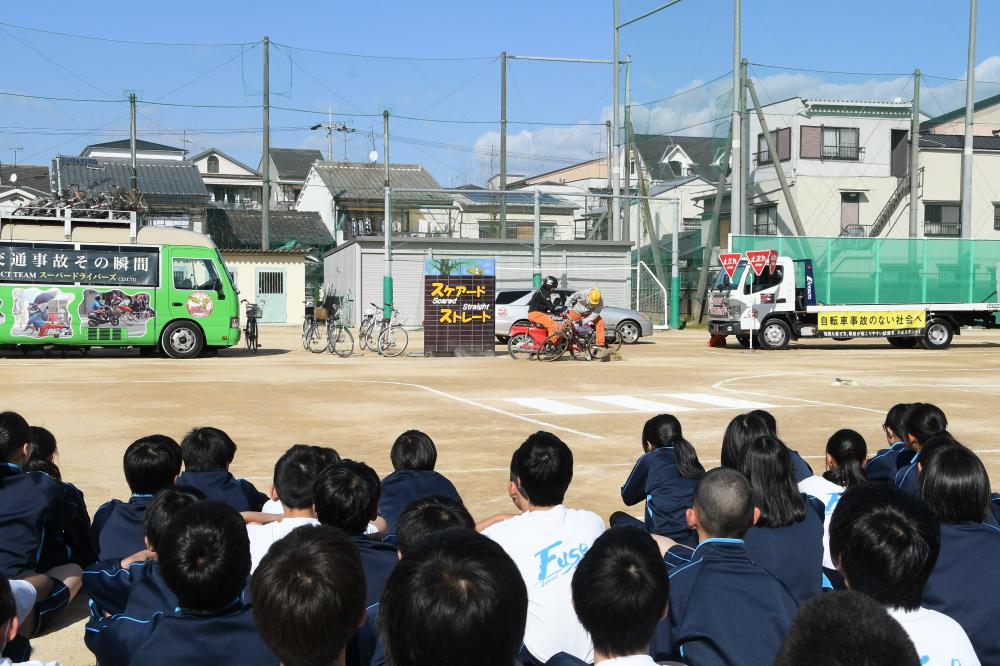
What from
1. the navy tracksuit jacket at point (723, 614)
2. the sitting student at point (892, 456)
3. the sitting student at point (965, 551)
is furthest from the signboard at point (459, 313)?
the navy tracksuit jacket at point (723, 614)

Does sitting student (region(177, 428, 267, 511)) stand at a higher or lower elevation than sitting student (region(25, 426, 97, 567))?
higher

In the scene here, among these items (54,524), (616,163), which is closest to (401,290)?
(616,163)

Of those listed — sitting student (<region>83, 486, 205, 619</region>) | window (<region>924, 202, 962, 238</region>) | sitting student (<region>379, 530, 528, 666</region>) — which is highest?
window (<region>924, 202, 962, 238</region>)

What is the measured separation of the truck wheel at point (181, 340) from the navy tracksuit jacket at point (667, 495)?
1869 centimetres

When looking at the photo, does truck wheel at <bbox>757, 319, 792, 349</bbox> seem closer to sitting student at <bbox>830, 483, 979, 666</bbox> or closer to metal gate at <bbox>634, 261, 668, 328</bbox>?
metal gate at <bbox>634, 261, 668, 328</bbox>

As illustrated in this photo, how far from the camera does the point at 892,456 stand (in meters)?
6.09

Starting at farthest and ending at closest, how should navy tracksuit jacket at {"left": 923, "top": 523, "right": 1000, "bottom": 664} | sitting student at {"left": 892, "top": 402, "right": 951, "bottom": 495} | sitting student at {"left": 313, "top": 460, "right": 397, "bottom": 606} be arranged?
sitting student at {"left": 892, "top": 402, "right": 951, "bottom": 495}
sitting student at {"left": 313, "top": 460, "right": 397, "bottom": 606}
navy tracksuit jacket at {"left": 923, "top": 523, "right": 1000, "bottom": 664}

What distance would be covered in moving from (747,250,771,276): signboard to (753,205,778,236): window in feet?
61.2

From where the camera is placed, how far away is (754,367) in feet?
66.3

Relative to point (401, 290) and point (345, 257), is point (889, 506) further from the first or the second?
point (345, 257)

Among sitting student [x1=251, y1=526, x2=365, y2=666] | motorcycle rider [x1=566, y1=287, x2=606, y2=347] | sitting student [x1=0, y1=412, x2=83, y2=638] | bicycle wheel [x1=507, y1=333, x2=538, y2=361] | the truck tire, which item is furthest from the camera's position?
the truck tire

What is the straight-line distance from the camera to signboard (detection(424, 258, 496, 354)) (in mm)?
23141

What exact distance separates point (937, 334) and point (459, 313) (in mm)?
13321

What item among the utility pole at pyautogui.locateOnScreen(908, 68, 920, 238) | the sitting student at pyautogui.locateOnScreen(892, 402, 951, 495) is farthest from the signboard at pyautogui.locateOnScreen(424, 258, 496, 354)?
the utility pole at pyautogui.locateOnScreen(908, 68, 920, 238)
